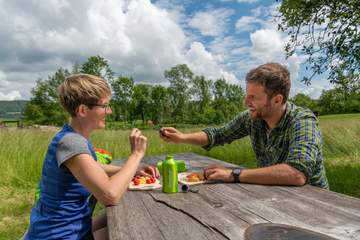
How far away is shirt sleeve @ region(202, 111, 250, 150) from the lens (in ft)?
9.33

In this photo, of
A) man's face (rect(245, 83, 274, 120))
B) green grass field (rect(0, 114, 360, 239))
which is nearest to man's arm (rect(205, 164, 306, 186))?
man's face (rect(245, 83, 274, 120))

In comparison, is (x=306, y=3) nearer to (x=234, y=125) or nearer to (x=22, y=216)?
(x=234, y=125)

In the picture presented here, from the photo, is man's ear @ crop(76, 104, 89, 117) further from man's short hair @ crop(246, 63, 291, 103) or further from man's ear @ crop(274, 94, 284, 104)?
man's ear @ crop(274, 94, 284, 104)

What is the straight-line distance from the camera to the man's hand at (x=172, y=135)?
2998mm

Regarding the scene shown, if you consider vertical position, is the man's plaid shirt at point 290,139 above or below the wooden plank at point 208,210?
above

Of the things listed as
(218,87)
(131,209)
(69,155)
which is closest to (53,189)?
(69,155)

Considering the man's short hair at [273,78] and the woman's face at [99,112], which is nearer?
the woman's face at [99,112]

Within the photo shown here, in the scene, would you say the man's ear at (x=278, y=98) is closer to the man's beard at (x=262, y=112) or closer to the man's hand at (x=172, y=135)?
the man's beard at (x=262, y=112)

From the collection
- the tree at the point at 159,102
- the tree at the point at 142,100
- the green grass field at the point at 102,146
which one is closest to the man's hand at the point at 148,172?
the green grass field at the point at 102,146

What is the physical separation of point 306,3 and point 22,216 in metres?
6.36

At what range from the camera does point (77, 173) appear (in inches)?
62.8

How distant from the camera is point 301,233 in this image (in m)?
1.22

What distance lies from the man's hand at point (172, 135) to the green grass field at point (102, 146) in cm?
220

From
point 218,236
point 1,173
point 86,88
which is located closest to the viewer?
point 218,236
